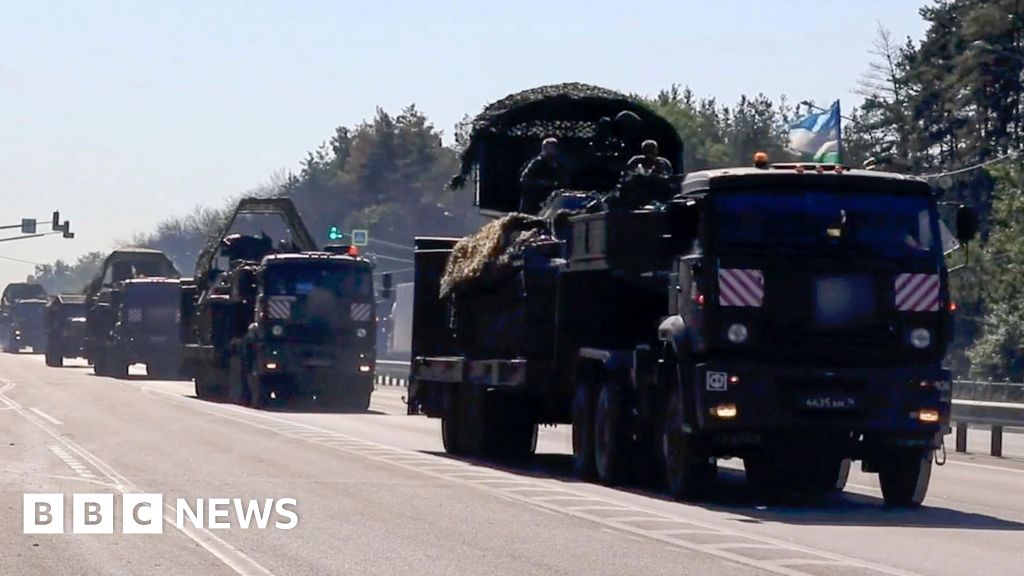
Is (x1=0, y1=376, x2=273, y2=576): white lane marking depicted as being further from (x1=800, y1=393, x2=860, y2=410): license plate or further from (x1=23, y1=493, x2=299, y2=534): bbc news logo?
(x1=800, y1=393, x2=860, y2=410): license plate

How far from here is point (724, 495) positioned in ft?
62.2

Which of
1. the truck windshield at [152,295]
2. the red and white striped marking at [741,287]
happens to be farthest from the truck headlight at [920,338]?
the truck windshield at [152,295]

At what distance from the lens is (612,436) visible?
1928 centimetres

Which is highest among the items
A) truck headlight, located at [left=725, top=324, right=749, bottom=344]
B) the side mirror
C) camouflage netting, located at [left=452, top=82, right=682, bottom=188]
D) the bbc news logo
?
camouflage netting, located at [left=452, top=82, right=682, bottom=188]

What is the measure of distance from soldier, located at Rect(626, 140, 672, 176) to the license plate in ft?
10.8

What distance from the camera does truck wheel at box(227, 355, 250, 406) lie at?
134 feet

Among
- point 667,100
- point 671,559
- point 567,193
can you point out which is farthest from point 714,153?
point 671,559

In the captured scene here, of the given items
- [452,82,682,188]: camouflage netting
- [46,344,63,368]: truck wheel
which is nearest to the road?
[452,82,682,188]: camouflage netting

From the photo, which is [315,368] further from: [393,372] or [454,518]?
[393,372]

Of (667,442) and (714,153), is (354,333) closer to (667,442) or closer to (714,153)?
(667,442)

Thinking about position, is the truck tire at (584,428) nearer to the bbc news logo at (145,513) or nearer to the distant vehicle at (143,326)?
the bbc news logo at (145,513)

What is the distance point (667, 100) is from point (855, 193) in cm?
9935

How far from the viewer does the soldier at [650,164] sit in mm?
19672

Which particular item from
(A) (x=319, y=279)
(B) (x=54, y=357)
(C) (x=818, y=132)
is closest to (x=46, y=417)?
(A) (x=319, y=279)
